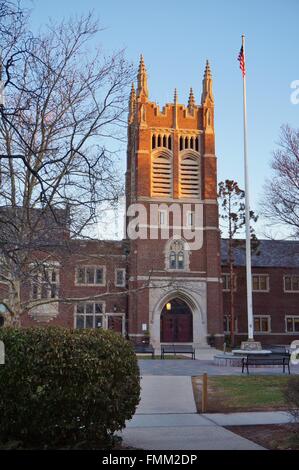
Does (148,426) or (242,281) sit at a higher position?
(242,281)

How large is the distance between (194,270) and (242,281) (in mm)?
7628

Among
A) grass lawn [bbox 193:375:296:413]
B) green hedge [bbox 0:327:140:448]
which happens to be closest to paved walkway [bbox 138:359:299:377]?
grass lawn [bbox 193:375:296:413]

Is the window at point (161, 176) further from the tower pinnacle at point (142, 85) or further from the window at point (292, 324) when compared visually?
the window at point (292, 324)

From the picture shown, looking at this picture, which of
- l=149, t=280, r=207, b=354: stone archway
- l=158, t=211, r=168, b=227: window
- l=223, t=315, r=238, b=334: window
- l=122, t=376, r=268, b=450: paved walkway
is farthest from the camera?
l=223, t=315, r=238, b=334: window

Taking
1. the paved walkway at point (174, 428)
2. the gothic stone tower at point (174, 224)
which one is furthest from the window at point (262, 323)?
the paved walkway at point (174, 428)

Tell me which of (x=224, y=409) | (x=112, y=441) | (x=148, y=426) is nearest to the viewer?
(x=112, y=441)

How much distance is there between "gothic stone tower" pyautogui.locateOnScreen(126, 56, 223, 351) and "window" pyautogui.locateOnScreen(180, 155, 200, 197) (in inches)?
3.2

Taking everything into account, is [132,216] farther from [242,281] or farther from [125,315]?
[242,281]

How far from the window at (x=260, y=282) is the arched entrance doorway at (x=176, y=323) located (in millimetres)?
8693

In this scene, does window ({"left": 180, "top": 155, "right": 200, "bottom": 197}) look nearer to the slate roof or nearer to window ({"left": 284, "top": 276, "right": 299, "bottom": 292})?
the slate roof

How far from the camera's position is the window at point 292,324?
150ft

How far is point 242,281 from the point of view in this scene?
→ 46.2m

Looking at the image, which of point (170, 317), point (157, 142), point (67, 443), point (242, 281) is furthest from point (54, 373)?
point (242, 281)

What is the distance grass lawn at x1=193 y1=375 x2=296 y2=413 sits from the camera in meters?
12.1
